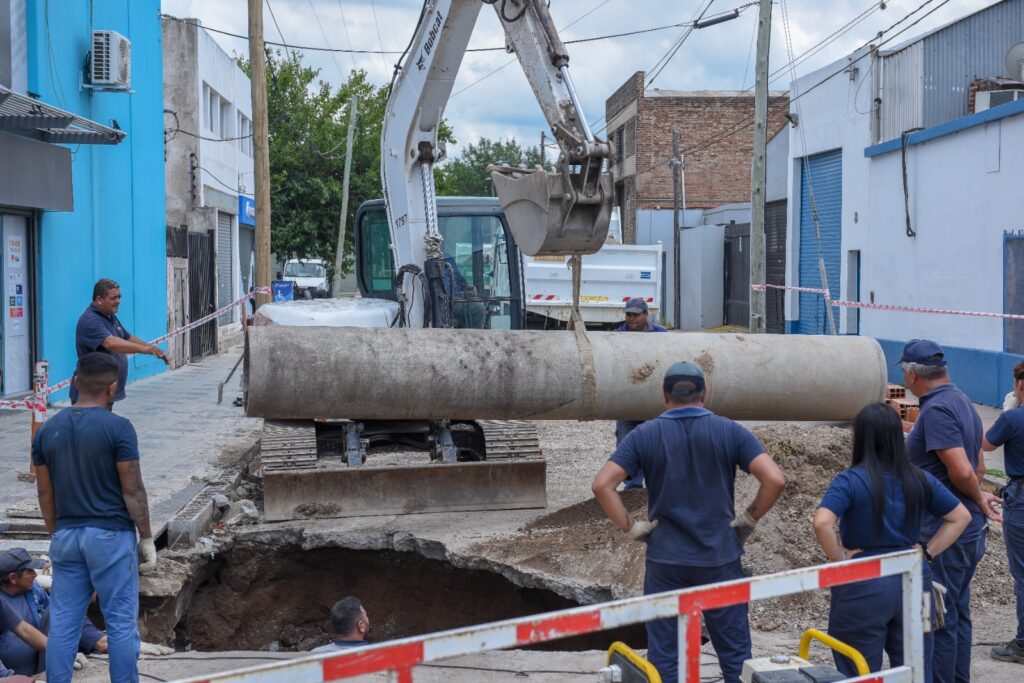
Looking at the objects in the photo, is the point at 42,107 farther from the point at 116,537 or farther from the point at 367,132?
the point at 367,132

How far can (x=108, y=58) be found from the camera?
52.2ft

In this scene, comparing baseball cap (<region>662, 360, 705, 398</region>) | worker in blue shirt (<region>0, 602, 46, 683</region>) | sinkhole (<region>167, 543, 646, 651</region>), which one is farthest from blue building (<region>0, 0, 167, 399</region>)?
baseball cap (<region>662, 360, 705, 398</region>)

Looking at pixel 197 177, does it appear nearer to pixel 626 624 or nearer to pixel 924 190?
pixel 924 190

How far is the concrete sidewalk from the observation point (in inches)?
361

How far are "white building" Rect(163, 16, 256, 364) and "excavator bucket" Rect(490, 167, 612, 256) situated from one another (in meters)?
15.2

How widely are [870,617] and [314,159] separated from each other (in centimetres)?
3941

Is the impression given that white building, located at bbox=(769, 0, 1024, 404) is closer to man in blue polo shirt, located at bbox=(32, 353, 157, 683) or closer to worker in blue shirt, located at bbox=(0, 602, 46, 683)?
man in blue polo shirt, located at bbox=(32, 353, 157, 683)

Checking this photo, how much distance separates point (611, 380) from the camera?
7.59 m

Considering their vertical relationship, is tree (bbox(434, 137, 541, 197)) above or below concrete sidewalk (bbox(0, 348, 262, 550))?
above

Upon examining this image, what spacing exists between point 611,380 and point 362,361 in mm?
1672

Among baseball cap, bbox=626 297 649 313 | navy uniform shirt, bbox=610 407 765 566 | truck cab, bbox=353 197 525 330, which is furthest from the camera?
truck cab, bbox=353 197 525 330

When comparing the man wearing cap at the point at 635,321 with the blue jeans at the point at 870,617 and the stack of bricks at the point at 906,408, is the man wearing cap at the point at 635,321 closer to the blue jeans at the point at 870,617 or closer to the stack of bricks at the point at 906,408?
the stack of bricks at the point at 906,408

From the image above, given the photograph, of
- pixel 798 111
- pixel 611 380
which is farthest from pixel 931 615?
pixel 798 111

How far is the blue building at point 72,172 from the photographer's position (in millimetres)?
13430
